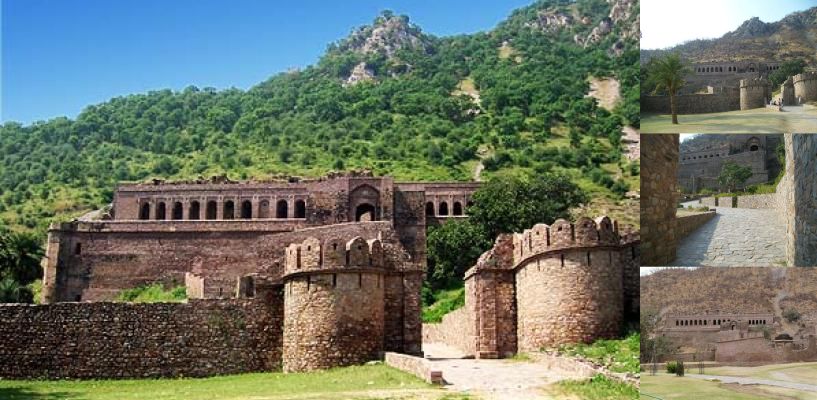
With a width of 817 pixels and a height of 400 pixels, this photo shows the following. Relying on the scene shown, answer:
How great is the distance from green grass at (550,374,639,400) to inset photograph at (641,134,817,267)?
12.9 ft

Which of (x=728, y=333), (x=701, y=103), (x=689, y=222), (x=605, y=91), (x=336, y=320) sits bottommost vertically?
(x=336, y=320)

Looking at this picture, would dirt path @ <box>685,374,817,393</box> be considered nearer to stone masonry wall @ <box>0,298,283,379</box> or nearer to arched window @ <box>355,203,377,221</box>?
stone masonry wall @ <box>0,298,283,379</box>

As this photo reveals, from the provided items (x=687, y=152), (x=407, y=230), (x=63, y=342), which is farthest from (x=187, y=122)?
(x=687, y=152)

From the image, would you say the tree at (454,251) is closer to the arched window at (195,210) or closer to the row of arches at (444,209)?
the row of arches at (444,209)

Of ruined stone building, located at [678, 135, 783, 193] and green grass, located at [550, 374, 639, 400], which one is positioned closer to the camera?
ruined stone building, located at [678, 135, 783, 193]

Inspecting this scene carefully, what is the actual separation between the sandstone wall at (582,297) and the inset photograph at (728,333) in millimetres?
8234

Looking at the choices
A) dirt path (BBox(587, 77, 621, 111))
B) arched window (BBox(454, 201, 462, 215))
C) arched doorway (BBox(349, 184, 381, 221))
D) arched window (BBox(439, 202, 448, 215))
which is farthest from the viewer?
dirt path (BBox(587, 77, 621, 111))

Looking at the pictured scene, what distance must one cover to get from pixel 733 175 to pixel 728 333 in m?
1.70

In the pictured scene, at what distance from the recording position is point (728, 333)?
9.22 m

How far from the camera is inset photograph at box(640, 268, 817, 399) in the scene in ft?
28.7

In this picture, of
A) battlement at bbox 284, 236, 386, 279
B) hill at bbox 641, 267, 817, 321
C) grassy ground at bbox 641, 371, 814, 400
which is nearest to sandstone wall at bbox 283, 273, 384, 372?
battlement at bbox 284, 236, 386, 279

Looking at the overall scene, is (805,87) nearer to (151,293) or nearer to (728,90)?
(728,90)

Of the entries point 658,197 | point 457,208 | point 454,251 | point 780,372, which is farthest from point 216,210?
point 780,372

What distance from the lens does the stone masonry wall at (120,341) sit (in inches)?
725
